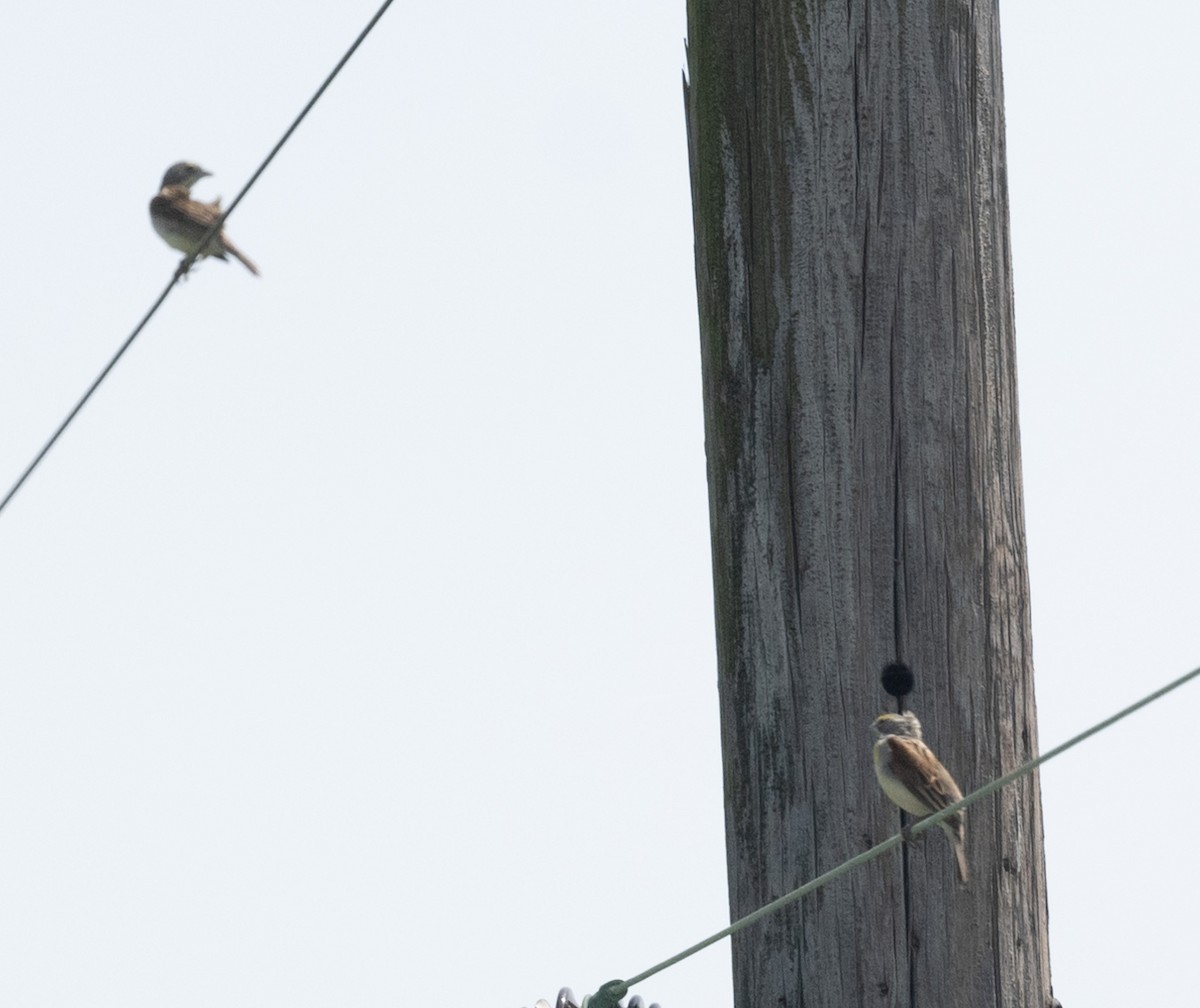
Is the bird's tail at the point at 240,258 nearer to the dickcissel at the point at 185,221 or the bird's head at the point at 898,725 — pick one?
the dickcissel at the point at 185,221

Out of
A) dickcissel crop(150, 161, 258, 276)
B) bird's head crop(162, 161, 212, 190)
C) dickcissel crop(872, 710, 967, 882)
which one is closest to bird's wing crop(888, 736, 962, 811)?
dickcissel crop(872, 710, 967, 882)

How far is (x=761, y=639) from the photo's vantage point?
3896 mm

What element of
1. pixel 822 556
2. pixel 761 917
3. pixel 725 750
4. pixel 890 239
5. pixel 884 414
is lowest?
pixel 761 917

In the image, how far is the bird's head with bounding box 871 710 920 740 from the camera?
3.67 meters

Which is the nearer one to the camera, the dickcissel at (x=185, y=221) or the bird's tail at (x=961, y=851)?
the bird's tail at (x=961, y=851)

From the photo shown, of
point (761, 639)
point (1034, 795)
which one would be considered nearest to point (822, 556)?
point (761, 639)

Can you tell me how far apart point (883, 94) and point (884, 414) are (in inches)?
25.4

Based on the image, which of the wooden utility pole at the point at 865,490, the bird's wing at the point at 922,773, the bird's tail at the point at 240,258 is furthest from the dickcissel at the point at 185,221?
the bird's wing at the point at 922,773

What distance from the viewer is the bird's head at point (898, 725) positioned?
12.0ft

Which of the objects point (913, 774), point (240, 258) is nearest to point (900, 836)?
point (913, 774)

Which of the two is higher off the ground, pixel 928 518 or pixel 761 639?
pixel 928 518

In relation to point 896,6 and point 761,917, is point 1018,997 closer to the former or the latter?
point 761,917

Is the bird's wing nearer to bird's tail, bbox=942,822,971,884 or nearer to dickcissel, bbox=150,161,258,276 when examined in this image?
bird's tail, bbox=942,822,971,884

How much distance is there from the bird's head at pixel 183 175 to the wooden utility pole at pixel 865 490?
9630 millimetres
